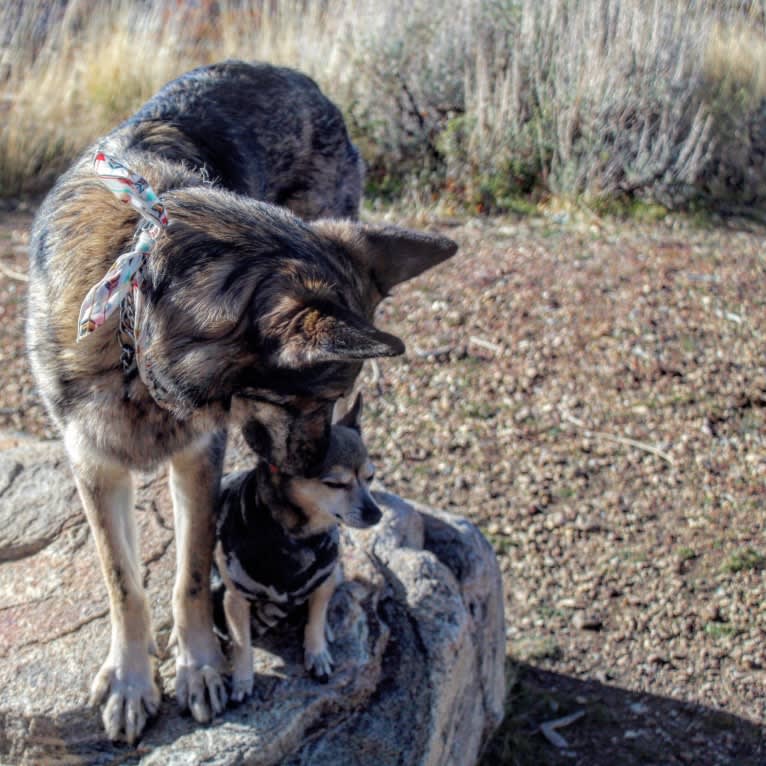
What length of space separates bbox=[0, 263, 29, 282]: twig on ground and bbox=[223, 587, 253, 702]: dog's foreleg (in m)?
4.68

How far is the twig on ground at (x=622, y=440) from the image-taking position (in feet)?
18.6

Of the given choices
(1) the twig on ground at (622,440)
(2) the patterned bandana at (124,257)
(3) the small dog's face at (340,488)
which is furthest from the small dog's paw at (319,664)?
(1) the twig on ground at (622,440)

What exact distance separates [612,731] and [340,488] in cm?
191

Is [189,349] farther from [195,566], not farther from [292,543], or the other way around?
[195,566]

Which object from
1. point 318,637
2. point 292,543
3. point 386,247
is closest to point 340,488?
point 292,543

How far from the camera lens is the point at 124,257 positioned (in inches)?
106

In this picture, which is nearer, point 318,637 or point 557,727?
point 318,637

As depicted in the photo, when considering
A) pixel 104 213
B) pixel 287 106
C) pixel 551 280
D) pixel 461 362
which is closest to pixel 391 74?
pixel 551 280

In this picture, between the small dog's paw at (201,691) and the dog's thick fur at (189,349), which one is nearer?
the dog's thick fur at (189,349)

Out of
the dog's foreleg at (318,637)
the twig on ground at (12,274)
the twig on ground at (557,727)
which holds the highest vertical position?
the dog's foreleg at (318,637)

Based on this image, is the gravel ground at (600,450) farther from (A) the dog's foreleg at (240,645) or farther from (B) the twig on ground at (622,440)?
(A) the dog's foreleg at (240,645)

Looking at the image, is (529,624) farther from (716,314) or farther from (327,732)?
(716,314)

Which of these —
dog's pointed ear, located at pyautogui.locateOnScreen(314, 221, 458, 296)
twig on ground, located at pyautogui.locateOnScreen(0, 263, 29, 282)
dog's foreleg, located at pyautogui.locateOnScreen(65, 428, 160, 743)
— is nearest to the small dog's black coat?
dog's foreleg, located at pyautogui.locateOnScreen(65, 428, 160, 743)

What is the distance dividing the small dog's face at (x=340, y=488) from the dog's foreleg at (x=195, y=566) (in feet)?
1.02
